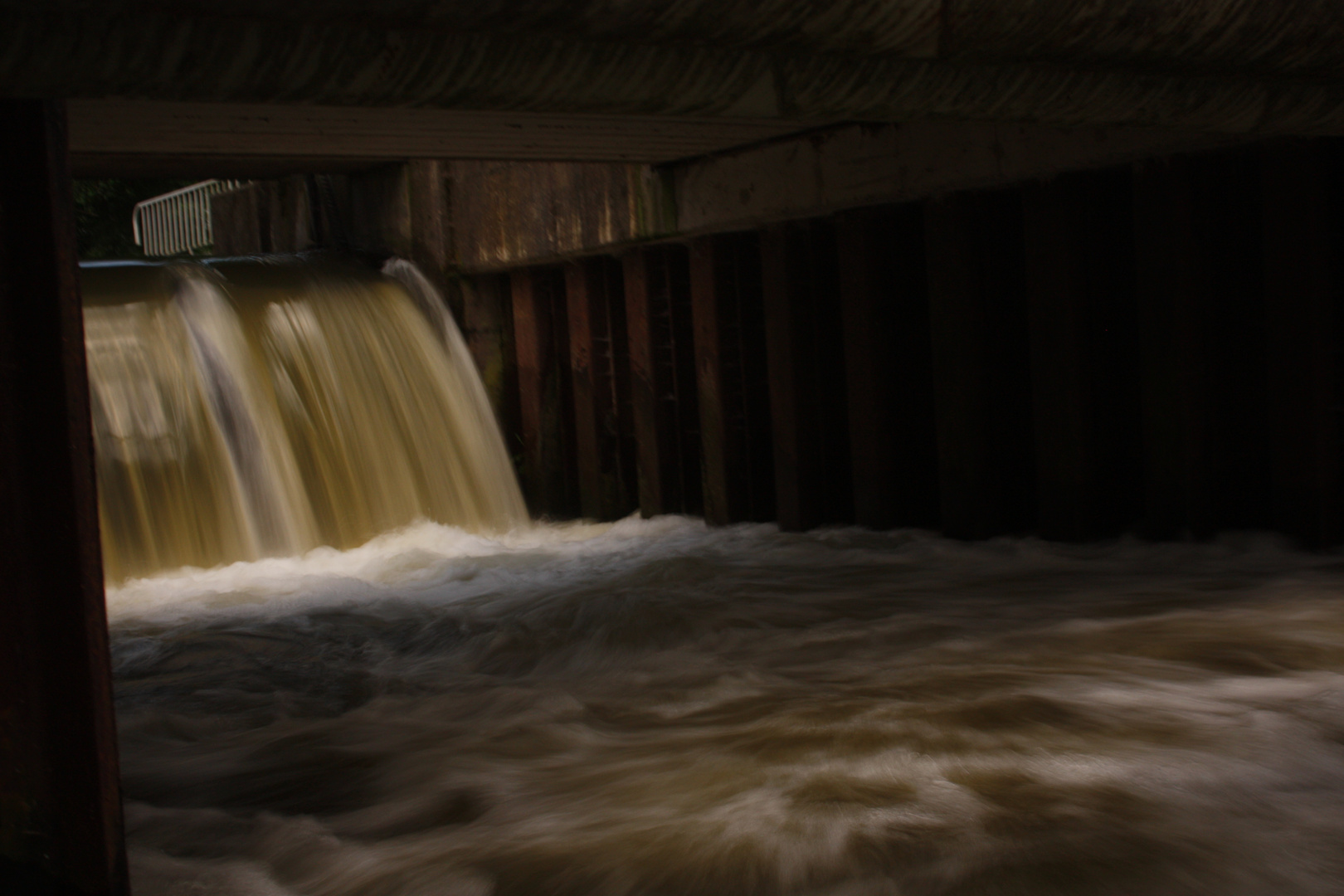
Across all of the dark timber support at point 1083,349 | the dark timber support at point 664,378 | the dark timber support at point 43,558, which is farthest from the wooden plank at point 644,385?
the dark timber support at point 43,558

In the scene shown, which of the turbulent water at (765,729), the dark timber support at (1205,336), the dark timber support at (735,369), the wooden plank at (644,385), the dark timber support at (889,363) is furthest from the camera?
the wooden plank at (644,385)

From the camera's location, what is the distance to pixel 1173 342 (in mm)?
5695

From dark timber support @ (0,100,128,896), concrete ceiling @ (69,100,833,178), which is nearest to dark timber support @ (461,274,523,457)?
concrete ceiling @ (69,100,833,178)

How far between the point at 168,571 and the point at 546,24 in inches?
229

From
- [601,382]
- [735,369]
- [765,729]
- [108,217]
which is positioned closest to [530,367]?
[601,382]

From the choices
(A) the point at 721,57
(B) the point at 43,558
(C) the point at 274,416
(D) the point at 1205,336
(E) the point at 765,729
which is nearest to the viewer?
(B) the point at 43,558

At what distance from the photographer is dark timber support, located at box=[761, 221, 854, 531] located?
24.1ft

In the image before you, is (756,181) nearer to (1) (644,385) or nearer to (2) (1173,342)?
(1) (644,385)

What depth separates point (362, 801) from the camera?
3.44 meters

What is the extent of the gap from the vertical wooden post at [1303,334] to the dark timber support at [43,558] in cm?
509

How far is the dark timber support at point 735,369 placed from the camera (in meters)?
7.83

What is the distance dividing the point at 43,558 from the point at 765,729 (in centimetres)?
229

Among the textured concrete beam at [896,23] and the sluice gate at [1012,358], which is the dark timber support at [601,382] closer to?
the sluice gate at [1012,358]

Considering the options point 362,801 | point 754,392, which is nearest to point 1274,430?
point 754,392
